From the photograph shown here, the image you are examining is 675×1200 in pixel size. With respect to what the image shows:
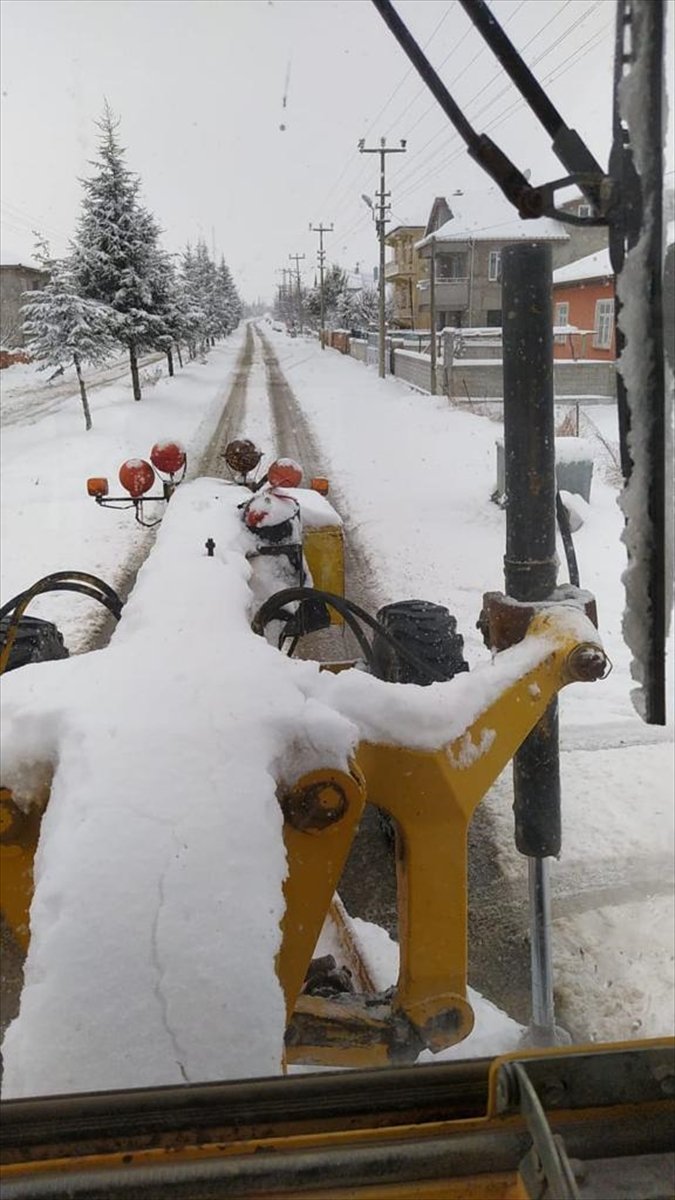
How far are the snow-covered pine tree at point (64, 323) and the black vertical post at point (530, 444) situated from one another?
69.7ft

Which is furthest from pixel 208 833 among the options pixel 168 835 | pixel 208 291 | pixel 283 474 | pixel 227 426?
pixel 208 291

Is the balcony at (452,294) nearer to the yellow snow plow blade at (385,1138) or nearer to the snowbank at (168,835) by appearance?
the snowbank at (168,835)

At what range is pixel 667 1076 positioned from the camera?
1073 millimetres

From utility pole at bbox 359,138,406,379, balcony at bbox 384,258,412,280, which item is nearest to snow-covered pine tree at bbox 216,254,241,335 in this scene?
balcony at bbox 384,258,412,280

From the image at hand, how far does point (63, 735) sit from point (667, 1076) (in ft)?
4.01

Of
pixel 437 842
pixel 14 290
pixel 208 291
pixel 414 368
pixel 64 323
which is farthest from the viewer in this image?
pixel 208 291

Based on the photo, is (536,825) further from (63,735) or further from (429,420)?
(429,420)

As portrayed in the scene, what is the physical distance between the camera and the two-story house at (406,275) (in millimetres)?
48656

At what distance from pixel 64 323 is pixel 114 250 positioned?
3875 mm

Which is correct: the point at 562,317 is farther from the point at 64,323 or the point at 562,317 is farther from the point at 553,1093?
the point at 553,1093

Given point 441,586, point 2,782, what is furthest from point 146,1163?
point 441,586

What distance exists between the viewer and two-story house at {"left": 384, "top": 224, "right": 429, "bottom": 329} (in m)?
48.7

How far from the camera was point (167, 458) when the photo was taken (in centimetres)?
443

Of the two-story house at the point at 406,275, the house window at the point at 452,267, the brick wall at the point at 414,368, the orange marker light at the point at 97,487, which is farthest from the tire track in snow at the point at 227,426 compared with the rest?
the two-story house at the point at 406,275
